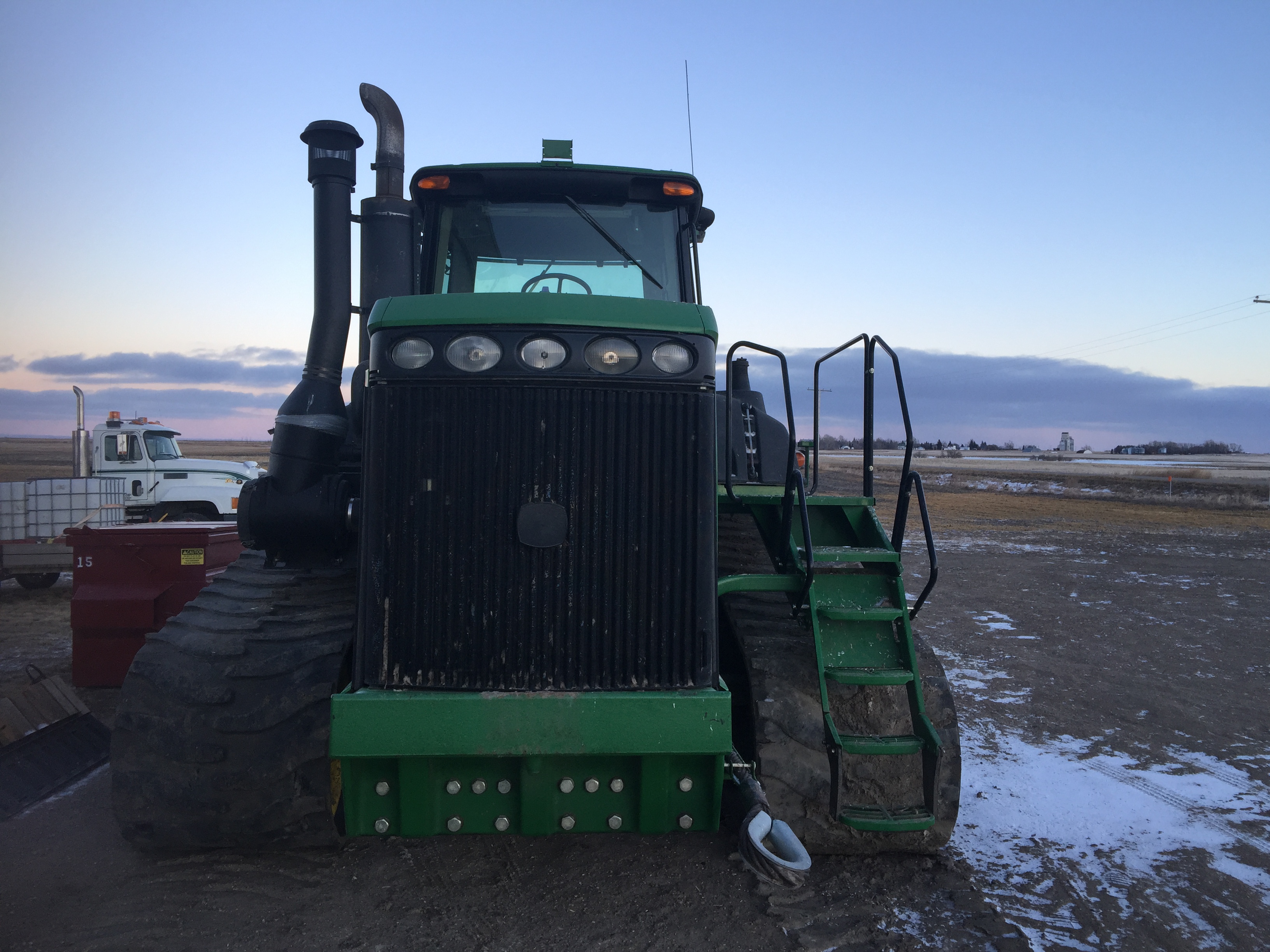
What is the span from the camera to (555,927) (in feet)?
9.86

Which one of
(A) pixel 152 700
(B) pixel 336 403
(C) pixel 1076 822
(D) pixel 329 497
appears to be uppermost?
(B) pixel 336 403

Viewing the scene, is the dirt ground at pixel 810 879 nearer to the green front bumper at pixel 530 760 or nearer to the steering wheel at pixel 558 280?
the green front bumper at pixel 530 760

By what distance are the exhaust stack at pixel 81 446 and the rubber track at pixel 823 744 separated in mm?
13126

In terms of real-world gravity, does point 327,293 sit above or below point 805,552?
above

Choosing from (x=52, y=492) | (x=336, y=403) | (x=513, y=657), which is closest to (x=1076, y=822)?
(x=513, y=657)

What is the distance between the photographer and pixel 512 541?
2812 mm

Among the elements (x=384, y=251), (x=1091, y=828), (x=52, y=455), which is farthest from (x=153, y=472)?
(x=52, y=455)

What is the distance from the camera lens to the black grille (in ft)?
9.22

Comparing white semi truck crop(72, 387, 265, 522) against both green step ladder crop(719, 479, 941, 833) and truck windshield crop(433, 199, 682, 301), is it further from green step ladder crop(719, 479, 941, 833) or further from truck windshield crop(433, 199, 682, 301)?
green step ladder crop(719, 479, 941, 833)

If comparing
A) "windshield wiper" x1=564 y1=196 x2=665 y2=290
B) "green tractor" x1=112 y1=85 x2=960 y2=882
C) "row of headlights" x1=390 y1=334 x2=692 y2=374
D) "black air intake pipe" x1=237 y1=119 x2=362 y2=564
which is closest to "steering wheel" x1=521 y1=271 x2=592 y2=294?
"windshield wiper" x1=564 y1=196 x2=665 y2=290

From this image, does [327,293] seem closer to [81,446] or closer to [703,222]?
[703,222]

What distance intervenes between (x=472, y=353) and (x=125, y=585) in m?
4.97

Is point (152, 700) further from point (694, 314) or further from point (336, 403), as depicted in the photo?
point (694, 314)

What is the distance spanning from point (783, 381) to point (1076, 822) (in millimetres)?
2571
